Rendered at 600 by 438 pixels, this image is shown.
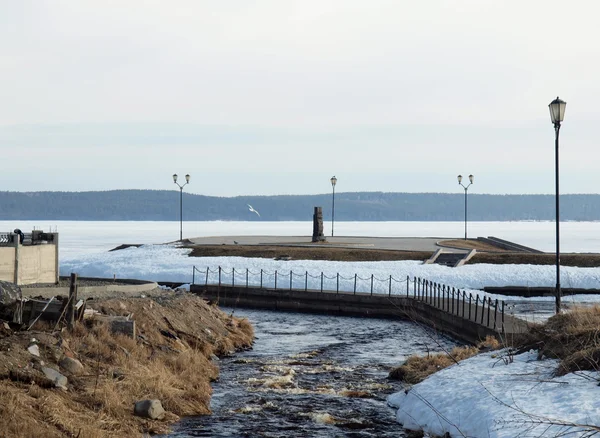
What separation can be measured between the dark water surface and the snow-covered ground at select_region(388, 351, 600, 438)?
812 millimetres

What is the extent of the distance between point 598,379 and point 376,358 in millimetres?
12712

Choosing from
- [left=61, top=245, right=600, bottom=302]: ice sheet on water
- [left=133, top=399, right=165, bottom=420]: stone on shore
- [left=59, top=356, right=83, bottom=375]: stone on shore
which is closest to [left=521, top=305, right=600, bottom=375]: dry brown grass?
[left=133, top=399, right=165, bottom=420]: stone on shore

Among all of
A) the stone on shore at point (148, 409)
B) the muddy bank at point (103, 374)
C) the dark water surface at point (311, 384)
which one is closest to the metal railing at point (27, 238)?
the muddy bank at point (103, 374)

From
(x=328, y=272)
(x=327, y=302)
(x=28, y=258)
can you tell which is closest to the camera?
(x=28, y=258)

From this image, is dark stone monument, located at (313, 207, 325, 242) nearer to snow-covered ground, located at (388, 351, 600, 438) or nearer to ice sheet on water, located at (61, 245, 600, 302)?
ice sheet on water, located at (61, 245, 600, 302)

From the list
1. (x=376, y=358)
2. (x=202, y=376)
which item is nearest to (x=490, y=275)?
(x=376, y=358)

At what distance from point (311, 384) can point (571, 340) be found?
24.6 ft

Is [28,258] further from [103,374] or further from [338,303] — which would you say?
[103,374]

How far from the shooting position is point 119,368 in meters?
20.4

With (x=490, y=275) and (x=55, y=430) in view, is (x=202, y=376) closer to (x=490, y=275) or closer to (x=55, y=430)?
(x=55, y=430)

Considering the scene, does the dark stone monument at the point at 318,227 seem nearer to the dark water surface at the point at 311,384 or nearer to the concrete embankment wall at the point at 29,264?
the dark water surface at the point at 311,384

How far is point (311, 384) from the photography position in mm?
22234

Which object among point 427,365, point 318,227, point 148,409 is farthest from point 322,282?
point 148,409

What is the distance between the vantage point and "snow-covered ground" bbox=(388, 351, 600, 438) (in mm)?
13719
